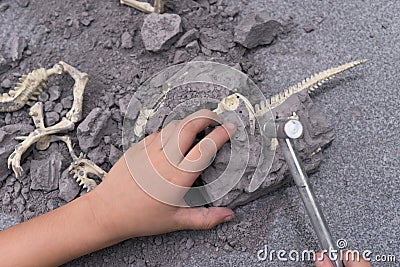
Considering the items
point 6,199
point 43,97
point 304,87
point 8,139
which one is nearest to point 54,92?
point 43,97

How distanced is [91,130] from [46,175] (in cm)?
12

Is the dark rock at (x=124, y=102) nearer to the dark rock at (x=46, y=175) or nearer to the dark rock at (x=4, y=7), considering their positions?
the dark rock at (x=46, y=175)

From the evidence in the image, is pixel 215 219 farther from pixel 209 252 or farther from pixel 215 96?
pixel 215 96

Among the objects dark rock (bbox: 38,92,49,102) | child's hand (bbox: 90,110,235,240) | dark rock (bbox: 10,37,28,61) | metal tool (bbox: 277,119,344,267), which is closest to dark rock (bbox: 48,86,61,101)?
dark rock (bbox: 38,92,49,102)

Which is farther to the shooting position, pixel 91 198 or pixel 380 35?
pixel 380 35

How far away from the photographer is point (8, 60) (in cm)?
131

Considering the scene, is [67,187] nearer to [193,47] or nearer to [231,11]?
[193,47]

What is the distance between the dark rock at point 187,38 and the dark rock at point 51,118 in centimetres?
29

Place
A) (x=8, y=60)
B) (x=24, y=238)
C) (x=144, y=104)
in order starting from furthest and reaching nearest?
1. (x=8, y=60)
2. (x=144, y=104)
3. (x=24, y=238)

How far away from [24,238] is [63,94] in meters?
0.33

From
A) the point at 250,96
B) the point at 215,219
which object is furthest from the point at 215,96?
the point at 215,219

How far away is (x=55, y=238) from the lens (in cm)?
108

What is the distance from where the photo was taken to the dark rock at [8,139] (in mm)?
1189

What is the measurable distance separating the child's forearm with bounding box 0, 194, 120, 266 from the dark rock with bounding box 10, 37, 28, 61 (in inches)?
15.5
